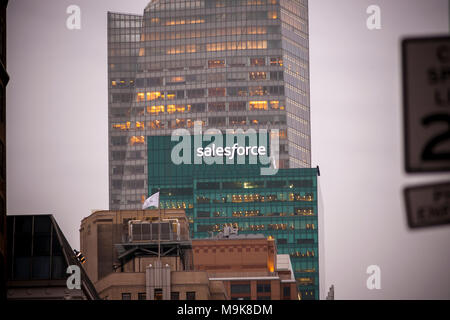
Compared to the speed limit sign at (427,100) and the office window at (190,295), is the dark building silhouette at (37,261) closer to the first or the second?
the office window at (190,295)

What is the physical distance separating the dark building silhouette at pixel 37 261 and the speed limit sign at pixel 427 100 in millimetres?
62522

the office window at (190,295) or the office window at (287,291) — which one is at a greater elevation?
the office window at (190,295)

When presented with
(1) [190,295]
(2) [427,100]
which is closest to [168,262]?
(1) [190,295]

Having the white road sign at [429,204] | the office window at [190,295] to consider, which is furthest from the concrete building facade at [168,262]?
the white road sign at [429,204]

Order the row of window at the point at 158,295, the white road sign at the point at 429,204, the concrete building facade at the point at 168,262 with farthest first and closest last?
the concrete building facade at the point at 168,262 < the row of window at the point at 158,295 < the white road sign at the point at 429,204

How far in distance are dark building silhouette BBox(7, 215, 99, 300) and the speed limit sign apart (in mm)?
62522

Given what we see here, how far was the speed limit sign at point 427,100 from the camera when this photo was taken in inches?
327

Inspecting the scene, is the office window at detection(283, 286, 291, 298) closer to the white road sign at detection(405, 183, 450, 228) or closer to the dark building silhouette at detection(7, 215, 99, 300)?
the dark building silhouette at detection(7, 215, 99, 300)

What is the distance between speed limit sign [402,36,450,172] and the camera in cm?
831

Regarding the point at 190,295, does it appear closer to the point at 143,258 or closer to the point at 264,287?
the point at 143,258

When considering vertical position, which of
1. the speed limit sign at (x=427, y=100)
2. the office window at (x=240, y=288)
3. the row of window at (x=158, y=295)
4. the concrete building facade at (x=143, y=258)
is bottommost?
the office window at (x=240, y=288)

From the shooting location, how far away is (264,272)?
153500 mm
